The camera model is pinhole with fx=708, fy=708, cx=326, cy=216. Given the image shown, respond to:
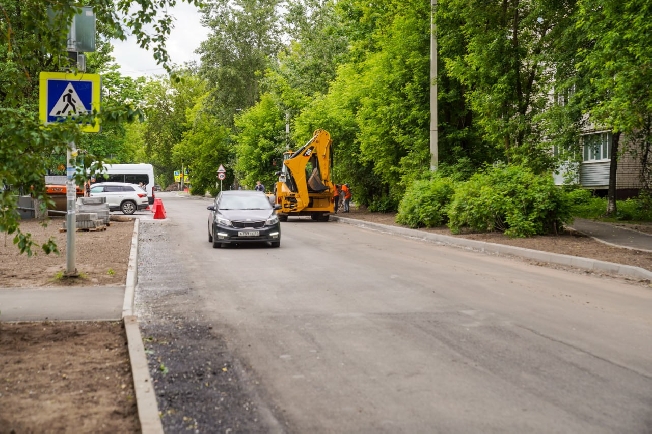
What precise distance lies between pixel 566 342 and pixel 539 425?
8.75 ft

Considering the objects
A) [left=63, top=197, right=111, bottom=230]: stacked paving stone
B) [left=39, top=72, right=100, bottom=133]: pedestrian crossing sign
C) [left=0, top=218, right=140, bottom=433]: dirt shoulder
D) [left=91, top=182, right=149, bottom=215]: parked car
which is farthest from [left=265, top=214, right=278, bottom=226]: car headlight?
[left=91, top=182, right=149, bottom=215]: parked car

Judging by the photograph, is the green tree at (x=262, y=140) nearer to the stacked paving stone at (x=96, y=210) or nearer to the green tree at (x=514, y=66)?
the stacked paving stone at (x=96, y=210)

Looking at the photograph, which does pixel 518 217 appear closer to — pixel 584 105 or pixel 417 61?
pixel 584 105

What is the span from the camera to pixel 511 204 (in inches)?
776

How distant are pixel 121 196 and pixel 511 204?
2429 centimetres

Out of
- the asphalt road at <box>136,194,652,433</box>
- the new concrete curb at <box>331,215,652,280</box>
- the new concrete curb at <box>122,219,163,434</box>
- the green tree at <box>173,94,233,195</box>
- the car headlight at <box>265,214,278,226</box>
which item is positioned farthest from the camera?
the green tree at <box>173,94,233,195</box>

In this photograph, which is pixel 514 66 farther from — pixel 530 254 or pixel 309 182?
pixel 309 182

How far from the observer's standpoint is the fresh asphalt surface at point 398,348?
5039 millimetres

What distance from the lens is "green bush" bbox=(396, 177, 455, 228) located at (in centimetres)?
2384

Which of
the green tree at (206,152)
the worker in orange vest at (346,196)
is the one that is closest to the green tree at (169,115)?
the green tree at (206,152)

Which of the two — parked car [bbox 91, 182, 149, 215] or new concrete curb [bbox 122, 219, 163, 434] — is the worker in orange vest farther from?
new concrete curb [bbox 122, 219, 163, 434]

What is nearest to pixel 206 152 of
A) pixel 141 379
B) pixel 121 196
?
pixel 121 196

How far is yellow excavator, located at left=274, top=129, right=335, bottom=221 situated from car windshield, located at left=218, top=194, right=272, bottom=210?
409 inches

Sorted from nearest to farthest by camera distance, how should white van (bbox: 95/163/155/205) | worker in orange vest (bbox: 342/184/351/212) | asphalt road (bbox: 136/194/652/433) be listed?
1. asphalt road (bbox: 136/194/652/433)
2. worker in orange vest (bbox: 342/184/351/212)
3. white van (bbox: 95/163/155/205)
